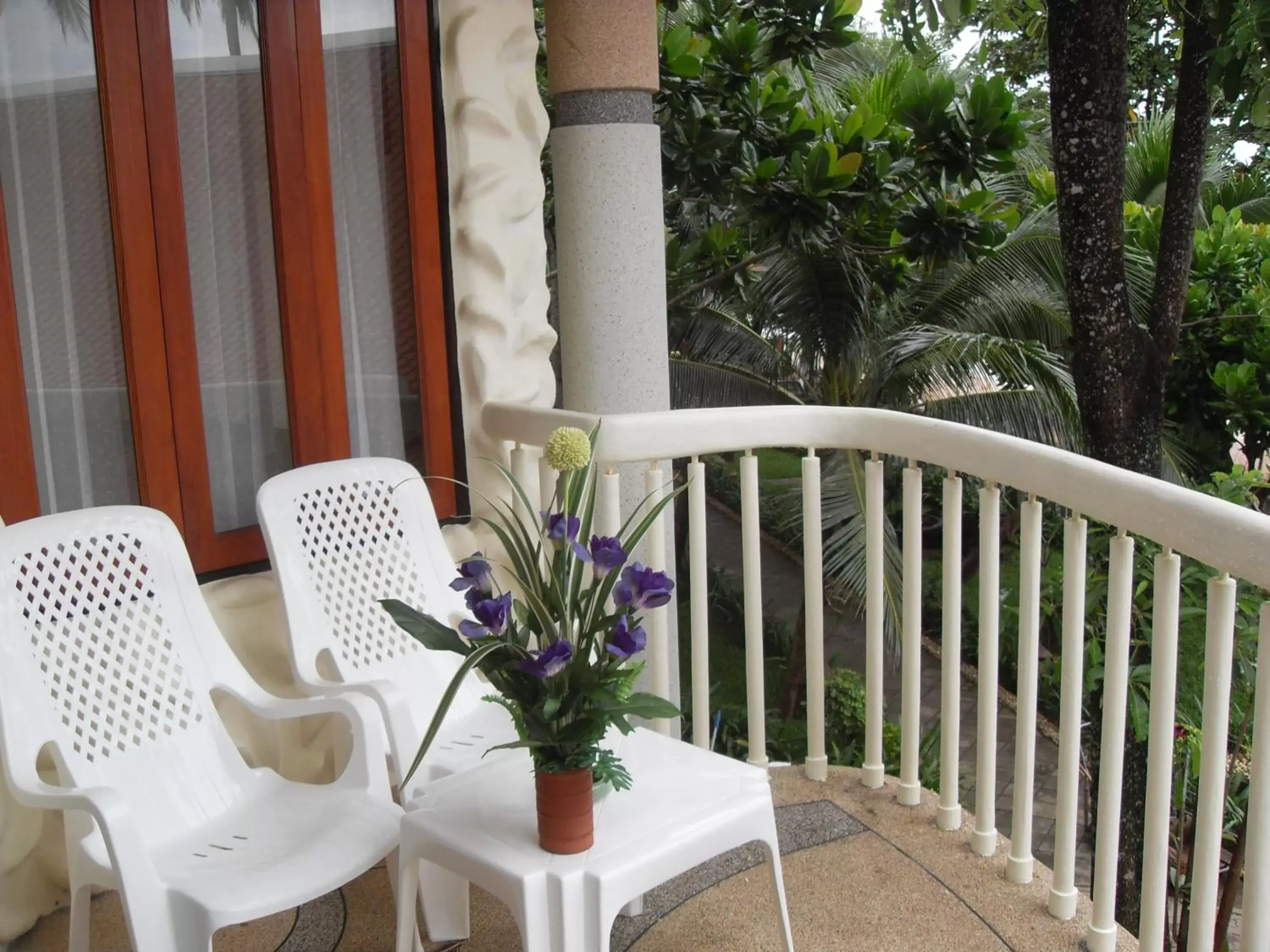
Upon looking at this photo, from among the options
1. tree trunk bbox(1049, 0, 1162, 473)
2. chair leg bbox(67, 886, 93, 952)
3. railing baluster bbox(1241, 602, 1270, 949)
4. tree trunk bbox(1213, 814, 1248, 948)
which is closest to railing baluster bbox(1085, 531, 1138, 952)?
railing baluster bbox(1241, 602, 1270, 949)

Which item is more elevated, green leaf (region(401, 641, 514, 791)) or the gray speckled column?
the gray speckled column

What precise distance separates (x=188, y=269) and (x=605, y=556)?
5.53ft

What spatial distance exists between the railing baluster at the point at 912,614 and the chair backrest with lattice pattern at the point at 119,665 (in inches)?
59.9

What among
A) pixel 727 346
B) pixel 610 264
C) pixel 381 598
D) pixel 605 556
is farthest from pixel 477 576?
pixel 727 346

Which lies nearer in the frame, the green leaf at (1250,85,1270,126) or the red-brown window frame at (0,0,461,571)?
the red-brown window frame at (0,0,461,571)

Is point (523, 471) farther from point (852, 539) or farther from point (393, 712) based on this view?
point (852, 539)

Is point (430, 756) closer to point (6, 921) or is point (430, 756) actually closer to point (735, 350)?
point (6, 921)

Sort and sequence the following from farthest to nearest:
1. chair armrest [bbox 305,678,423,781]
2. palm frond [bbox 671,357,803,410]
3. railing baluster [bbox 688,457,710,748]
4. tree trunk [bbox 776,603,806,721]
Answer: tree trunk [bbox 776,603,806,721] < palm frond [bbox 671,357,803,410] < railing baluster [bbox 688,457,710,748] < chair armrest [bbox 305,678,423,781]

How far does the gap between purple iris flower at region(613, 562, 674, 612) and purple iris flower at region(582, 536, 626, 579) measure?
23 mm

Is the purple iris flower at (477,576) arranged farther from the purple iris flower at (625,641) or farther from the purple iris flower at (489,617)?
the purple iris flower at (625,641)

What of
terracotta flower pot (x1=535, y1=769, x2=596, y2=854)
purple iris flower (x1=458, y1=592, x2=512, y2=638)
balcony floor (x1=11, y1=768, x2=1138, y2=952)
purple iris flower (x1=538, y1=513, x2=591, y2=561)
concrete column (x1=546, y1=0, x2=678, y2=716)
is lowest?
balcony floor (x1=11, y1=768, x2=1138, y2=952)

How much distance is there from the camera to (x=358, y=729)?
8.18ft

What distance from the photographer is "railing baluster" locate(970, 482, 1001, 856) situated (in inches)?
107

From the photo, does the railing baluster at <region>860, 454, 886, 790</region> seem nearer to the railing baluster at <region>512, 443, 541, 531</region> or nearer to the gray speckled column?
the gray speckled column
